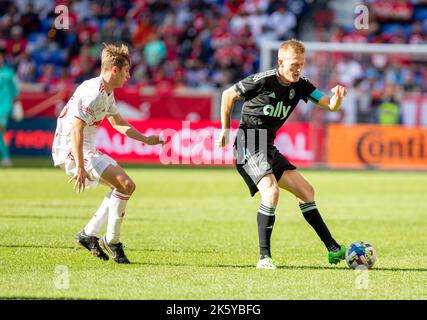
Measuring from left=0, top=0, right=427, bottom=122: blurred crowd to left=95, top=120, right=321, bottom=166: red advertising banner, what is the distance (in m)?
2.65

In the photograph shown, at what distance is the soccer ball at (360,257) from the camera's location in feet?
30.2

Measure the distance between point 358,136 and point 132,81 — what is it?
23.1ft

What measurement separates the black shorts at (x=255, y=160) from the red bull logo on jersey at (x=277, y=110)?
26 cm

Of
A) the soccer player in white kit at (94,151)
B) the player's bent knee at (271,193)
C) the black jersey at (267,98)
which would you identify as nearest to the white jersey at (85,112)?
the soccer player in white kit at (94,151)

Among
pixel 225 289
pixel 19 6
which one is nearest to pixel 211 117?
pixel 19 6

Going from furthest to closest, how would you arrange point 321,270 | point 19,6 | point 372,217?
point 19,6
point 372,217
point 321,270

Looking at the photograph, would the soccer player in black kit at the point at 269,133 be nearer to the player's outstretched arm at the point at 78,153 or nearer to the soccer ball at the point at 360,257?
the soccer ball at the point at 360,257

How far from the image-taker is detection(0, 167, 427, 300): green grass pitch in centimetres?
792

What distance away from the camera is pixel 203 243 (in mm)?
11180

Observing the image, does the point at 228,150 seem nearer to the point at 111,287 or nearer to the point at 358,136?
the point at 358,136

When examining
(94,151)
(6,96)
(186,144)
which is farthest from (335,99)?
(186,144)

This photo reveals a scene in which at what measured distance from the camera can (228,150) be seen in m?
24.3

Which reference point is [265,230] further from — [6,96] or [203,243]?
[6,96]
